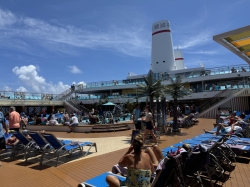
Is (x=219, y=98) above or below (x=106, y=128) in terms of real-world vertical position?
above

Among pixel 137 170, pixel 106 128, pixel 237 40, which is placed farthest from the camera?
pixel 106 128

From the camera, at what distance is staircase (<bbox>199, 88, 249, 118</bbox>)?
1791cm

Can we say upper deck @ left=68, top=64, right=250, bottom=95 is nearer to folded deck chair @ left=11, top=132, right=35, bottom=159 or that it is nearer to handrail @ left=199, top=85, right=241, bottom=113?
handrail @ left=199, top=85, right=241, bottom=113

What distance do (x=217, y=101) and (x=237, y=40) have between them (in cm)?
1335

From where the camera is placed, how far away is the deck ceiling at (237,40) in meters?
5.56

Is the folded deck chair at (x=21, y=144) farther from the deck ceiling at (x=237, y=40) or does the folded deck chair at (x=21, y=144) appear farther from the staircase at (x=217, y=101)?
the staircase at (x=217, y=101)

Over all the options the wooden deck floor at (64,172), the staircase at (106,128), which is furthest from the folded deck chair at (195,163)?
the staircase at (106,128)

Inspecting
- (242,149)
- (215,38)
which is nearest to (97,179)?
(242,149)

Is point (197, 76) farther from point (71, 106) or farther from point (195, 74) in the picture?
point (71, 106)

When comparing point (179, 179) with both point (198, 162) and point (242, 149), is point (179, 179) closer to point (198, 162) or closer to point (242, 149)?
point (198, 162)

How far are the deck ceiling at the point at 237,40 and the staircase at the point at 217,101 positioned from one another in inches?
454

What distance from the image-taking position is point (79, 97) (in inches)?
1194

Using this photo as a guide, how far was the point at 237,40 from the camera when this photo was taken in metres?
6.18

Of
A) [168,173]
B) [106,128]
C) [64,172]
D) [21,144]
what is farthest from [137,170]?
[106,128]
